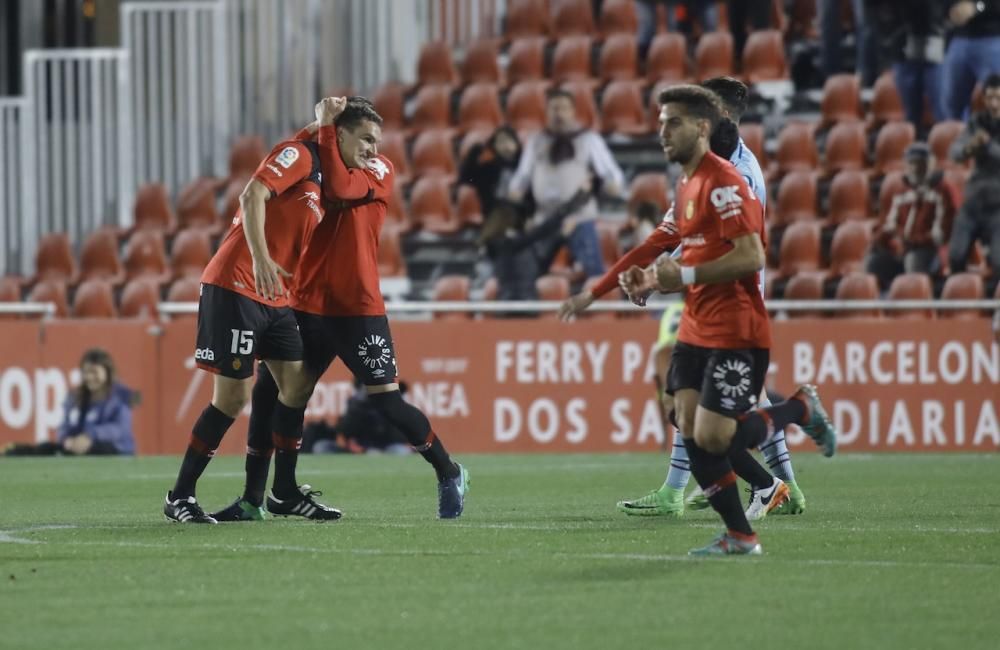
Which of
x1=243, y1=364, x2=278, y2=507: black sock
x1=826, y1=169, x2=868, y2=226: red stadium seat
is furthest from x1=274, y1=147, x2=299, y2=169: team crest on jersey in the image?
x1=826, y1=169, x2=868, y2=226: red stadium seat

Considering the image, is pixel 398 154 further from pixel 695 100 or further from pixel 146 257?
pixel 695 100

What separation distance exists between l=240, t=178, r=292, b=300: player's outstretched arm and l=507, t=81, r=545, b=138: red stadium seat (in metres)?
12.1

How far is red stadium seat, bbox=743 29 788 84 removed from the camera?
20672 millimetres

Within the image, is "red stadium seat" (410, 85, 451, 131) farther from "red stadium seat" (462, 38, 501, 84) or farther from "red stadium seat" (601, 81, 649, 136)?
"red stadium seat" (601, 81, 649, 136)

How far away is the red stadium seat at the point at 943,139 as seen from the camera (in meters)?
18.7

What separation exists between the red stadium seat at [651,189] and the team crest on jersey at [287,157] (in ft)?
33.3

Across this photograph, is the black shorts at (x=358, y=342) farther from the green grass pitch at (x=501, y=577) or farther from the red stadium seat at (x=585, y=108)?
the red stadium seat at (x=585, y=108)

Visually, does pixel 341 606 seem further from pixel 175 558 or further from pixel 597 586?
pixel 175 558

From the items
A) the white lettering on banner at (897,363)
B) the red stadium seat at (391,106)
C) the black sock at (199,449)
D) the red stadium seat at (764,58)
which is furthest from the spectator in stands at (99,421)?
the black sock at (199,449)

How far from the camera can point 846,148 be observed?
1950 cm

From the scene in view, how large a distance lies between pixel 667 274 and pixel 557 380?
9924 mm

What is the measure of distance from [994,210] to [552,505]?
7.38m

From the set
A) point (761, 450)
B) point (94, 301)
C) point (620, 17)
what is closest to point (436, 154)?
point (620, 17)

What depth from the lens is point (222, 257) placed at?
9508 mm
